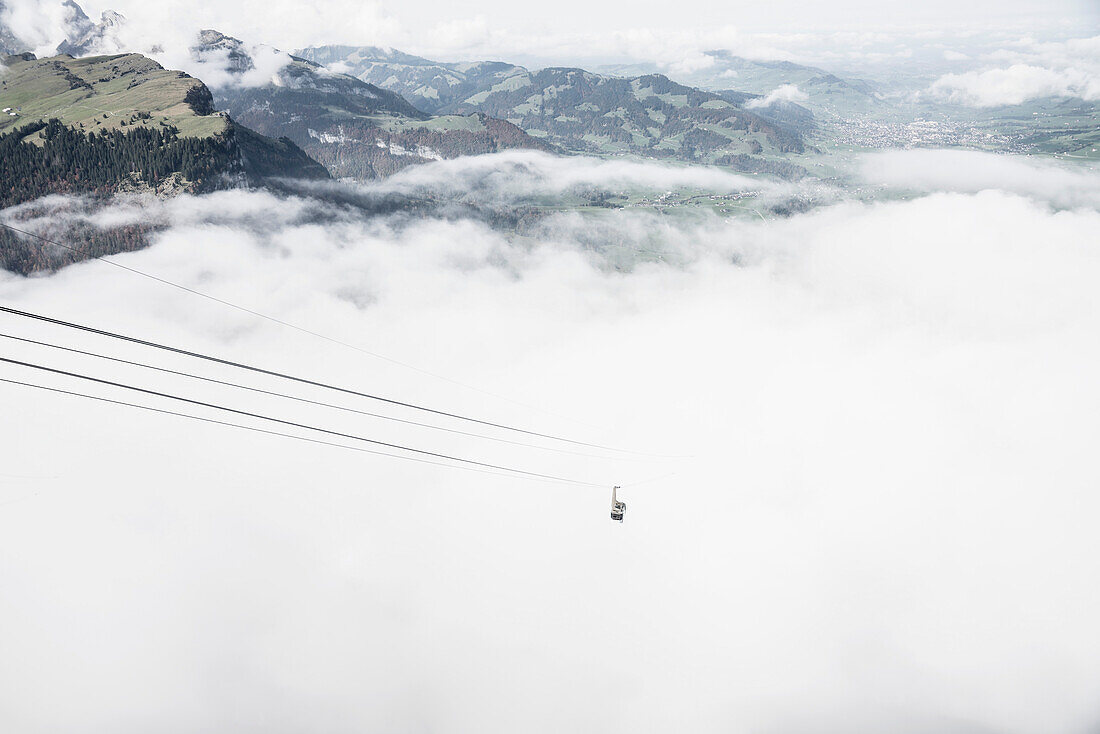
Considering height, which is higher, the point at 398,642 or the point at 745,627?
the point at 398,642

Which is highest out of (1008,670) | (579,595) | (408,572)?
(408,572)

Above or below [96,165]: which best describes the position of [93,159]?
above

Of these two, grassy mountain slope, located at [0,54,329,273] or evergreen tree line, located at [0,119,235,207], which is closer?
grassy mountain slope, located at [0,54,329,273]

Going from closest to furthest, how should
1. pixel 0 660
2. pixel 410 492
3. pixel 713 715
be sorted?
pixel 0 660 → pixel 713 715 → pixel 410 492

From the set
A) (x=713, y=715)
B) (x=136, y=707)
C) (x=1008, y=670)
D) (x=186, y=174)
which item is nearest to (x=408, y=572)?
(x=136, y=707)

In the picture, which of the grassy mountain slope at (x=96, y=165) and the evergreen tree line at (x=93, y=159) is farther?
the evergreen tree line at (x=93, y=159)

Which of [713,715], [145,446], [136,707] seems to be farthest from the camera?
[145,446]

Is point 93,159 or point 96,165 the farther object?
point 93,159

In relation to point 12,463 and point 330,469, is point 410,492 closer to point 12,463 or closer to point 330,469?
point 330,469
